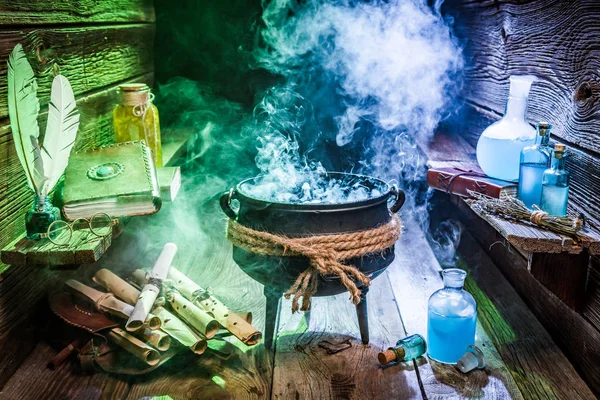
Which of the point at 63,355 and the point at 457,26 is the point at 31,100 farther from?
the point at 457,26

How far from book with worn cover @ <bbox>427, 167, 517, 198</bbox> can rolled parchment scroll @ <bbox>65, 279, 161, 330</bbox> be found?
4.60 ft

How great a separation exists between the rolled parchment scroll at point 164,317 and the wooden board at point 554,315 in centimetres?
120

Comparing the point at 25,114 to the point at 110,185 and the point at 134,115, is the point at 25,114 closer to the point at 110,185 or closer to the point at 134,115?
the point at 110,185

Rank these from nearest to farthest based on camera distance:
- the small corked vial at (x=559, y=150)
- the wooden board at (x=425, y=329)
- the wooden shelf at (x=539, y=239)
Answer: the wooden shelf at (x=539, y=239) < the small corked vial at (x=559, y=150) < the wooden board at (x=425, y=329)

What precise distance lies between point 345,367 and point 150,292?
860 millimetres

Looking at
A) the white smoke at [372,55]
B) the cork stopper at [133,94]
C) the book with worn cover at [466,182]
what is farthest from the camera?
the white smoke at [372,55]

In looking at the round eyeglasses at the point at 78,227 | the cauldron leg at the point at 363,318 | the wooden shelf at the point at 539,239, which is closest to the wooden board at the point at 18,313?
the round eyeglasses at the point at 78,227

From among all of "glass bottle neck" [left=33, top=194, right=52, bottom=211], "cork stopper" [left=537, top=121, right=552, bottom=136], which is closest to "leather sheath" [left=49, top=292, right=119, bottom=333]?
"glass bottle neck" [left=33, top=194, right=52, bottom=211]

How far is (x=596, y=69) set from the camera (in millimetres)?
2154

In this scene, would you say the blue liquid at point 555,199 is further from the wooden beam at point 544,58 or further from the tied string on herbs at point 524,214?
the wooden beam at point 544,58

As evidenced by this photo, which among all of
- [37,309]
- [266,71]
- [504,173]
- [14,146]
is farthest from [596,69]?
[266,71]

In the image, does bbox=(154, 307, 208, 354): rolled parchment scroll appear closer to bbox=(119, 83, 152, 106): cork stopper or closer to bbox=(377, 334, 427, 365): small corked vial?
bbox=(377, 334, 427, 365): small corked vial

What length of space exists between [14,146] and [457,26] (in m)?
3.18

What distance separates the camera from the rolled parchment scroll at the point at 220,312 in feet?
7.85
